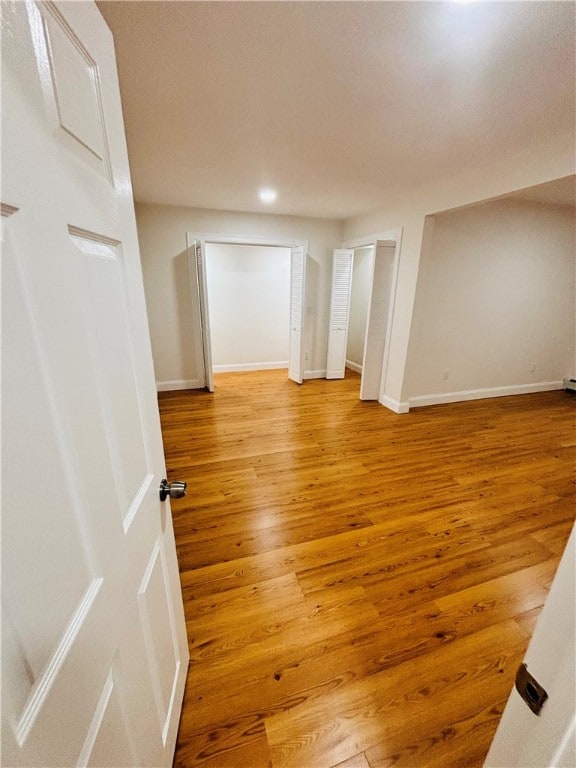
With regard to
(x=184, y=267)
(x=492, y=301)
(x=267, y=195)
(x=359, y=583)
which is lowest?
(x=359, y=583)

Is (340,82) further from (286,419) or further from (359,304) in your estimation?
(359,304)

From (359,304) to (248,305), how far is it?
6.45 feet

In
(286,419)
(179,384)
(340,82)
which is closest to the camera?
(340,82)

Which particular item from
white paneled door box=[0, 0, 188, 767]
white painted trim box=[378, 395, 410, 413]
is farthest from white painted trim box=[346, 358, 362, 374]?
white paneled door box=[0, 0, 188, 767]

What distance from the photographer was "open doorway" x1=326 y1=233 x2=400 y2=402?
3453mm

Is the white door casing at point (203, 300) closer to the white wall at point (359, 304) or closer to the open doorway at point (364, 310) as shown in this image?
the open doorway at point (364, 310)

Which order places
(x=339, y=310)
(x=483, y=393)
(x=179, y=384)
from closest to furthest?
(x=483, y=393)
(x=179, y=384)
(x=339, y=310)

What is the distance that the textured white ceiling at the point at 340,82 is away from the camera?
1028mm

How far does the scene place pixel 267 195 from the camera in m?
3.12

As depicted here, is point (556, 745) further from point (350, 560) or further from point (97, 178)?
point (350, 560)

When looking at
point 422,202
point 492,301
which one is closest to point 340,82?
point 422,202

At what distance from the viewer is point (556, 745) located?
421 mm

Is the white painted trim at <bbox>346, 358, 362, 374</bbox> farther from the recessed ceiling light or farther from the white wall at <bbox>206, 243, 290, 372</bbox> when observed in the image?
the recessed ceiling light

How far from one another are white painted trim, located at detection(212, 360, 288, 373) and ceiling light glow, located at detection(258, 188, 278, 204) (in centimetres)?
264
